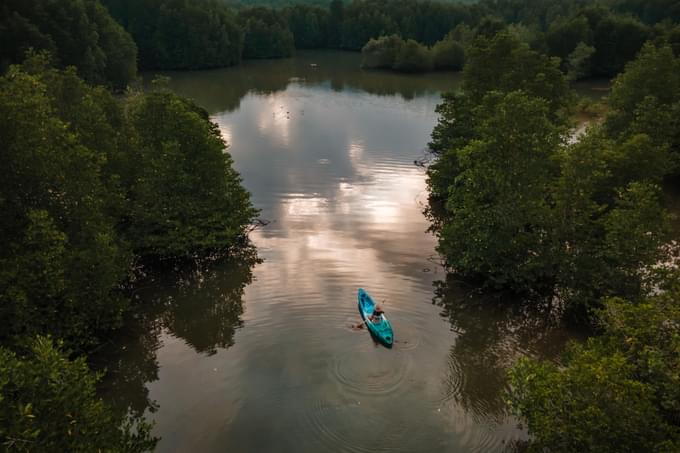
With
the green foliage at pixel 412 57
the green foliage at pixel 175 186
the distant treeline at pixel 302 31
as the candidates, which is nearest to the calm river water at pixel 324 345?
the green foliage at pixel 175 186

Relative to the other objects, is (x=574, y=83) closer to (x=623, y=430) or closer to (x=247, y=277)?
(x=247, y=277)

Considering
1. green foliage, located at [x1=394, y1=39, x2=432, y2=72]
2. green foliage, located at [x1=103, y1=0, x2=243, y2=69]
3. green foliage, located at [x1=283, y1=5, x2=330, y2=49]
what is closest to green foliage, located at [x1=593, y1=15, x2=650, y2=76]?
green foliage, located at [x1=394, y1=39, x2=432, y2=72]

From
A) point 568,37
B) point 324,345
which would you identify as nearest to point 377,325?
point 324,345

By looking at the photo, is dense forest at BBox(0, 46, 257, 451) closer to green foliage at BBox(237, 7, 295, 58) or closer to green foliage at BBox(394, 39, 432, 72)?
green foliage at BBox(394, 39, 432, 72)

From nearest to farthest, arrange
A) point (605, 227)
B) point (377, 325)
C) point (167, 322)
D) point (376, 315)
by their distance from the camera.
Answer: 1. point (605, 227)
2. point (377, 325)
3. point (376, 315)
4. point (167, 322)

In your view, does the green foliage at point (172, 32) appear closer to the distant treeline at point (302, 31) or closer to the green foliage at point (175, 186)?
the distant treeline at point (302, 31)

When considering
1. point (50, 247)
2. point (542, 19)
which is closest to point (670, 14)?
point (542, 19)

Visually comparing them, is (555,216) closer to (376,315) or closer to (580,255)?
(580,255)
